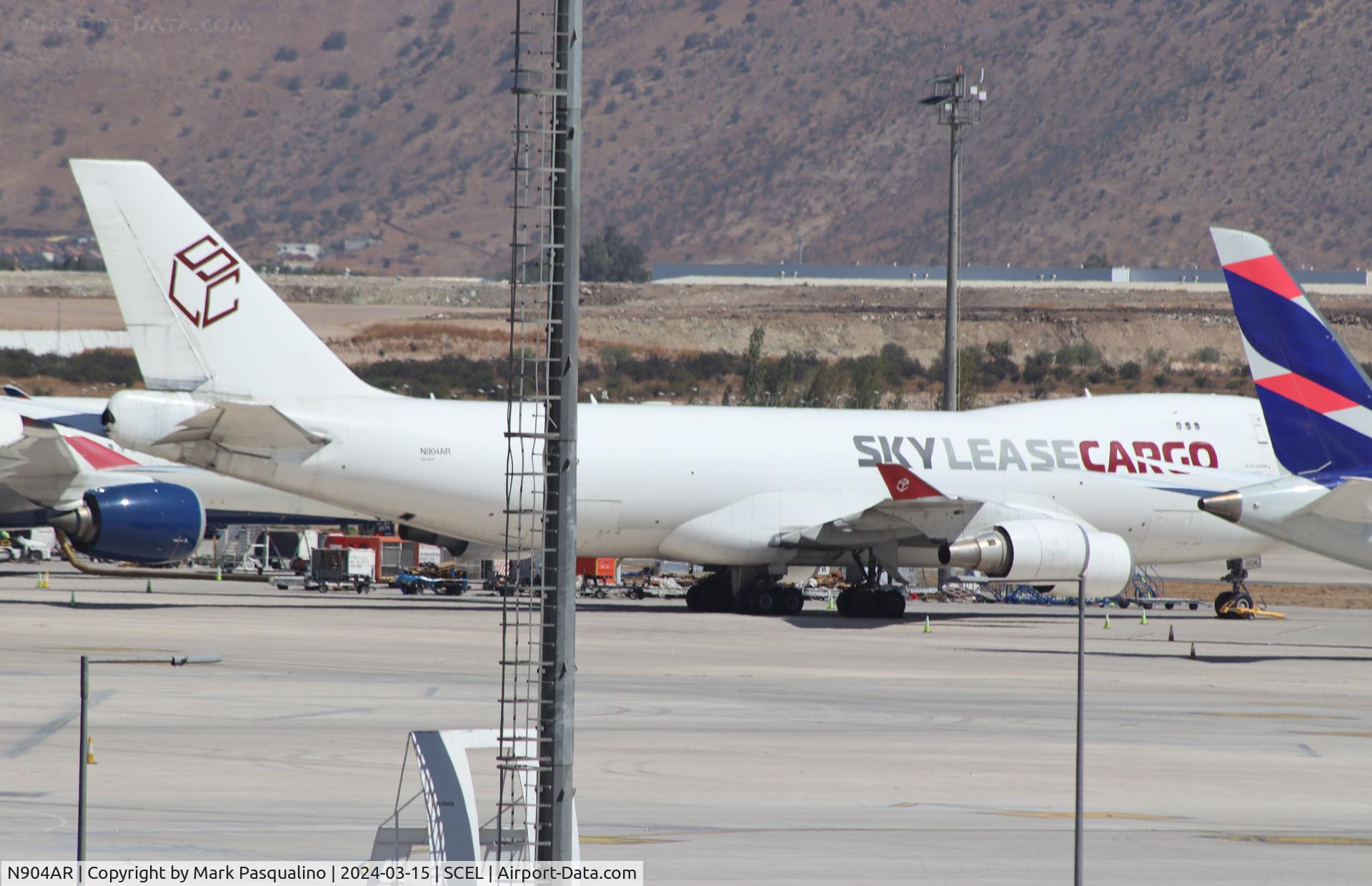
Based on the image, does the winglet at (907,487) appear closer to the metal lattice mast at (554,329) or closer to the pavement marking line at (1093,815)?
the pavement marking line at (1093,815)

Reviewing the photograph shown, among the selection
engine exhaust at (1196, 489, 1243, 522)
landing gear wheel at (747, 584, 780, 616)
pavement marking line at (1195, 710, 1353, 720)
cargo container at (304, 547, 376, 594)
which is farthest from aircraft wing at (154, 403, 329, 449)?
pavement marking line at (1195, 710, 1353, 720)

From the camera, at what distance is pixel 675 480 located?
126 feet

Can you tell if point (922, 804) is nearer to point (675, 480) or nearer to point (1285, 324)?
point (1285, 324)

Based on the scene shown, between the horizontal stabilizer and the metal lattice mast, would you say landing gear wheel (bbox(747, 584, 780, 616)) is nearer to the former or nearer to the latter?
the horizontal stabilizer

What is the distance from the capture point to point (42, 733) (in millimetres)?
20516

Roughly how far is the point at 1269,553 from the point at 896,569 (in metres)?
30.1

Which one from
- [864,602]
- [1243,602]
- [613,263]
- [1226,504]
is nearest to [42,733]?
[1226,504]

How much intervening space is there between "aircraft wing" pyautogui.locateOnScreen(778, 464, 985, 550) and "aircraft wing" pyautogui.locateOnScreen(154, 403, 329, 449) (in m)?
10.2

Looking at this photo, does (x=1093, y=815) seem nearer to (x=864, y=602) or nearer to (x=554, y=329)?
(x=554, y=329)

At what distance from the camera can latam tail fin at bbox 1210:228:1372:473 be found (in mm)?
29125

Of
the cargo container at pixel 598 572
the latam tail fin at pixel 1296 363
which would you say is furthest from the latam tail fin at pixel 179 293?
the latam tail fin at pixel 1296 363

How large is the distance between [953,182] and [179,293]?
20.7 m

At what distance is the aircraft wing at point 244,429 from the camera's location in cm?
3488

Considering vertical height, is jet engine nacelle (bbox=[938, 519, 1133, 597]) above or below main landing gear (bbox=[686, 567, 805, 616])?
above
